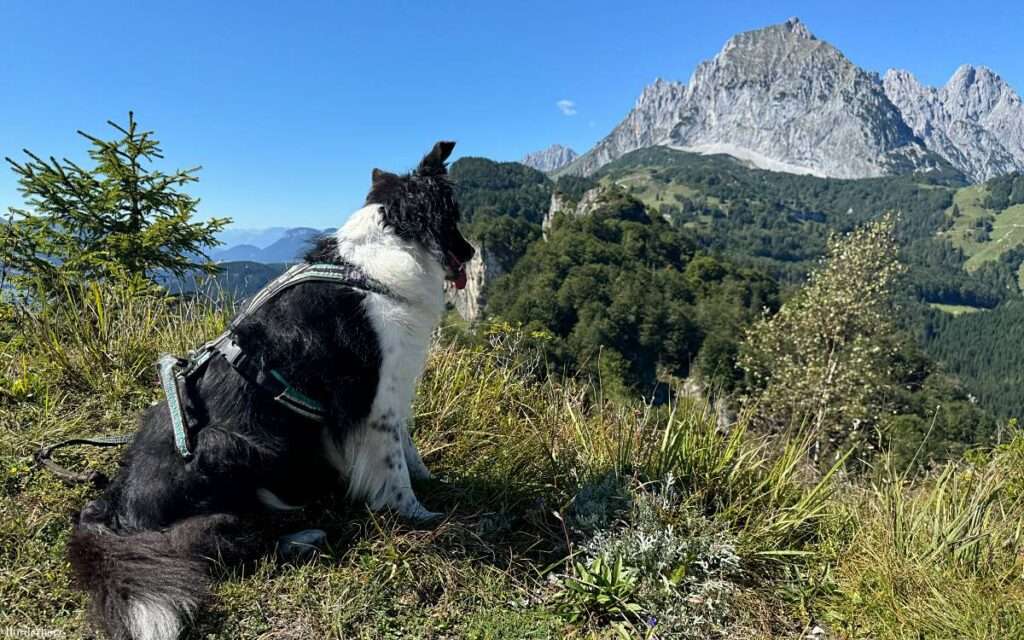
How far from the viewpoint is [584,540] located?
2.86m

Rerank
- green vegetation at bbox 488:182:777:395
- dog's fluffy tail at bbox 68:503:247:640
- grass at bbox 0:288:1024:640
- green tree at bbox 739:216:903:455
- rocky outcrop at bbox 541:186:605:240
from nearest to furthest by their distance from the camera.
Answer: dog's fluffy tail at bbox 68:503:247:640 → grass at bbox 0:288:1024:640 → green tree at bbox 739:216:903:455 → green vegetation at bbox 488:182:777:395 → rocky outcrop at bbox 541:186:605:240

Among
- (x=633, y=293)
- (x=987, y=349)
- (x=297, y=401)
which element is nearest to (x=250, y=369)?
(x=297, y=401)

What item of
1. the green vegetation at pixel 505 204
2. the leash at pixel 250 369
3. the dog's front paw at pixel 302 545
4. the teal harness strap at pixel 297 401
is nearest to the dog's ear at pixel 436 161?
the leash at pixel 250 369

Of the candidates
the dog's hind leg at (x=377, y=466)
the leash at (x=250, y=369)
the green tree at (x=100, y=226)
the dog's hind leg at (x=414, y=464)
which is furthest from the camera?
the green tree at (x=100, y=226)

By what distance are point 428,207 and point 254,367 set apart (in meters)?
1.16

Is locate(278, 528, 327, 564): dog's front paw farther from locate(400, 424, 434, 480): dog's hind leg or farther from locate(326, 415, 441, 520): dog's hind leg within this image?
locate(400, 424, 434, 480): dog's hind leg

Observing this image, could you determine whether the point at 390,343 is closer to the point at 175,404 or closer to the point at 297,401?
the point at 297,401

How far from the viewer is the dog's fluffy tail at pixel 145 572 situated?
212 centimetres

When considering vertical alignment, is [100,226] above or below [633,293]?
above

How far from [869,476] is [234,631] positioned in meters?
4.05

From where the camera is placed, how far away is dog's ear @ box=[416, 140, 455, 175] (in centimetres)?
296

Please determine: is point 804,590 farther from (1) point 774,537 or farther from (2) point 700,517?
(2) point 700,517

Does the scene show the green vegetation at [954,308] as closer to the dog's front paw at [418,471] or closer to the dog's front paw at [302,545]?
the dog's front paw at [418,471]

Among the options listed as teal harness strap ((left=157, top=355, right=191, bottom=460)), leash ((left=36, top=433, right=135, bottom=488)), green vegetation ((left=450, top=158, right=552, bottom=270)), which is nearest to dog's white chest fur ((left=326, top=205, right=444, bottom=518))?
teal harness strap ((left=157, top=355, right=191, bottom=460))
